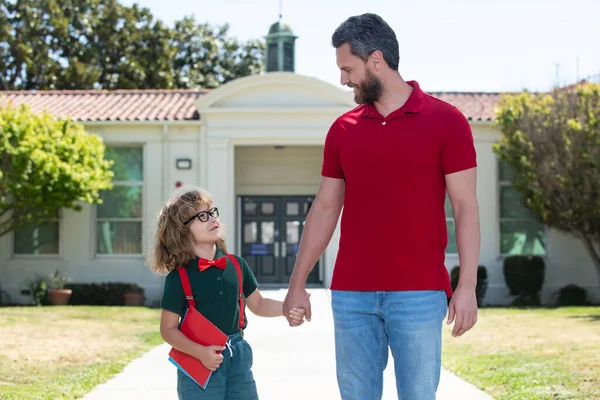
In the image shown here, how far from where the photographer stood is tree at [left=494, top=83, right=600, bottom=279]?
63.3 feet

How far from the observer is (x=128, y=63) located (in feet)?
127

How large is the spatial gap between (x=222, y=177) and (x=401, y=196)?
17.0 metres

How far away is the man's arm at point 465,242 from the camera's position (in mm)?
4004

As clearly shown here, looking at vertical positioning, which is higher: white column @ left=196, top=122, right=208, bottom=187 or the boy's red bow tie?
white column @ left=196, top=122, right=208, bottom=187

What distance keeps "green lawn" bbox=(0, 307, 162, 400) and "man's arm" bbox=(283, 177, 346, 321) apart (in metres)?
4.44

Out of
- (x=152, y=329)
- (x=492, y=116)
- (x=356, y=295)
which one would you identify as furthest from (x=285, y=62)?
(x=356, y=295)

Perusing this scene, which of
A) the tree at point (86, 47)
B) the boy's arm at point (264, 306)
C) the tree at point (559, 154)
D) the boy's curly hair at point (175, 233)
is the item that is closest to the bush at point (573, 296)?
the tree at point (559, 154)

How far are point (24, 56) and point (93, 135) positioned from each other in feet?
60.3

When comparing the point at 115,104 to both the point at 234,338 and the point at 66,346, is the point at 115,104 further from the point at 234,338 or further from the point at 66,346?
the point at 234,338

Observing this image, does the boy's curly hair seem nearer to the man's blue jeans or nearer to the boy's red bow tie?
the boy's red bow tie

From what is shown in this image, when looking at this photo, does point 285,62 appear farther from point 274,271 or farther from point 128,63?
point 128,63

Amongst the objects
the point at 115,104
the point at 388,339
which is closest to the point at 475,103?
the point at 115,104

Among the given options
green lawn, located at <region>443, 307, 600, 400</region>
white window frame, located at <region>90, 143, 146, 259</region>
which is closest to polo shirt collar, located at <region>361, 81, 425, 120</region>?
green lawn, located at <region>443, 307, 600, 400</region>

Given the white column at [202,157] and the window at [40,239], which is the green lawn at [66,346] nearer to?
the window at [40,239]
